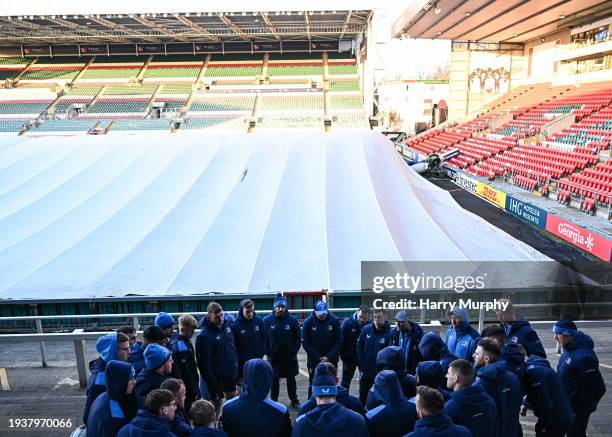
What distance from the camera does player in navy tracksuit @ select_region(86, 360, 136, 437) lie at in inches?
110

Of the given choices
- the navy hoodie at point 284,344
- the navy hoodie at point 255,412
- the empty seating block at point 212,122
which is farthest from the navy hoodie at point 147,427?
the empty seating block at point 212,122

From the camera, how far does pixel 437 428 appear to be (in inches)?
92.0

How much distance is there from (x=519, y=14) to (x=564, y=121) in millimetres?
5945

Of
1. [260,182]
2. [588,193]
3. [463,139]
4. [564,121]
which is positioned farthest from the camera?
[463,139]

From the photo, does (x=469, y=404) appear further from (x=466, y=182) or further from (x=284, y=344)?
(x=466, y=182)

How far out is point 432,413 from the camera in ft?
7.74

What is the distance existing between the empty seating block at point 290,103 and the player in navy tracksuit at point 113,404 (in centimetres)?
2837

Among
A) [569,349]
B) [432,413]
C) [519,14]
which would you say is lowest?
[569,349]

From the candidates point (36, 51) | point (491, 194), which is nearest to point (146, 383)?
point (491, 194)

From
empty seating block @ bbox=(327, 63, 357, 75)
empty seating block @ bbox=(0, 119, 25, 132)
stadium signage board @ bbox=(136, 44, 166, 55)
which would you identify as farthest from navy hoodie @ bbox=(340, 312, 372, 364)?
stadium signage board @ bbox=(136, 44, 166, 55)

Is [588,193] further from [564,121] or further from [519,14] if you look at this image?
[519,14]

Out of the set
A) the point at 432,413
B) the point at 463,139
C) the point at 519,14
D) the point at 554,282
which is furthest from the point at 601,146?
the point at 432,413

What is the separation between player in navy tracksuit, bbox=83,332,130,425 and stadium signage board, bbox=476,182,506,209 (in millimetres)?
15867

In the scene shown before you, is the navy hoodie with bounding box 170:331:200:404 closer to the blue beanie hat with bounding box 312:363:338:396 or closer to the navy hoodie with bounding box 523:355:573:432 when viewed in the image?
the blue beanie hat with bounding box 312:363:338:396
